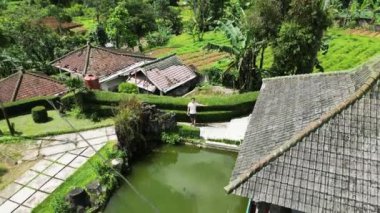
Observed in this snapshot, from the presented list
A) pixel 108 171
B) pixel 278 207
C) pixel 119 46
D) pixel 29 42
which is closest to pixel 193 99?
pixel 108 171

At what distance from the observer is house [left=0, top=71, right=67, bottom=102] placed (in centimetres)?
2566

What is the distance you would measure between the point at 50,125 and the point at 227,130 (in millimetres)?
10536

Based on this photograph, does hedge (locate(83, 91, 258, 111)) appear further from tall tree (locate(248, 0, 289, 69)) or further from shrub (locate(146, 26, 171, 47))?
shrub (locate(146, 26, 171, 47))

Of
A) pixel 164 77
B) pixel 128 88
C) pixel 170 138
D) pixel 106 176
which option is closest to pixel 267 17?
pixel 164 77

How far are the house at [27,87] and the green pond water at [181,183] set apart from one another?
10.5 m

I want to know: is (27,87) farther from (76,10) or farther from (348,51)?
(76,10)

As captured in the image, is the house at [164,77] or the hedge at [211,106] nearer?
the hedge at [211,106]

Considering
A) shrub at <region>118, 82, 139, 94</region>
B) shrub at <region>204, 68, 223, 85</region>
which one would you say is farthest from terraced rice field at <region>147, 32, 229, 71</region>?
shrub at <region>118, 82, 139, 94</region>

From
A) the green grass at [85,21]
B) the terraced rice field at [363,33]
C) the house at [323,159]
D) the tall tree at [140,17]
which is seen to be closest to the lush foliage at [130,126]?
the house at [323,159]

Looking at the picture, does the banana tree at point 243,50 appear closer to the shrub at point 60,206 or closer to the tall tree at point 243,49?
the tall tree at point 243,49

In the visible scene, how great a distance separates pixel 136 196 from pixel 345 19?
40887 mm

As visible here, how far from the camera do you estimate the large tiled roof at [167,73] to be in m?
25.5

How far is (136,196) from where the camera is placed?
648 inches

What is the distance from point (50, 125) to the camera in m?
22.5
